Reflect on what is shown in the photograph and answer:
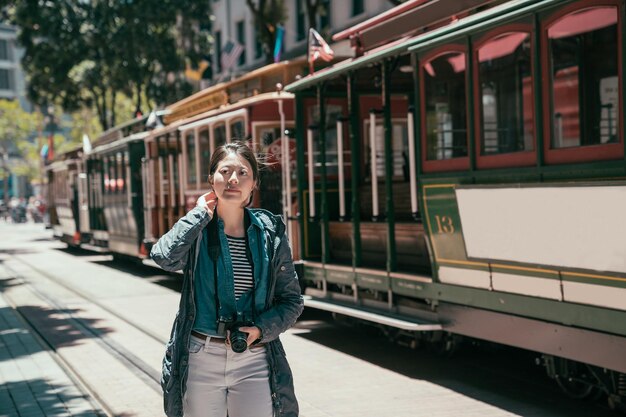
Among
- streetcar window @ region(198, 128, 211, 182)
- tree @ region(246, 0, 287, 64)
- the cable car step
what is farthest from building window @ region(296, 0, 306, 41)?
the cable car step

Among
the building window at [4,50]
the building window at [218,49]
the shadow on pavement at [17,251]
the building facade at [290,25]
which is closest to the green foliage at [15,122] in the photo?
the building window at [4,50]

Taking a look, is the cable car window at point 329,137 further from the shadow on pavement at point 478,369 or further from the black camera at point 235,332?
the black camera at point 235,332

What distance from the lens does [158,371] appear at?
31.2 feet

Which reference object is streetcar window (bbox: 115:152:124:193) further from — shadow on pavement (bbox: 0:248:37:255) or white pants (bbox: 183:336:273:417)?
white pants (bbox: 183:336:273:417)

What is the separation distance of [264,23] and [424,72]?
51.1 feet

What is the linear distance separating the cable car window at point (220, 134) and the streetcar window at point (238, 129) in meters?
0.42

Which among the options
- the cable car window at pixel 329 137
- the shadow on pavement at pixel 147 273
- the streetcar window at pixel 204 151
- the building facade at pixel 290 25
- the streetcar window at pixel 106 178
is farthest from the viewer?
the building facade at pixel 290 25

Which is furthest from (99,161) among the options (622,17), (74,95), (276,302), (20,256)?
(276,302)

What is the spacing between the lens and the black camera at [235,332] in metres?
3.88

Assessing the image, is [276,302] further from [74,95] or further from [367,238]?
[74,95]

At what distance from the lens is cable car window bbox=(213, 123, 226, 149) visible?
48.7ft

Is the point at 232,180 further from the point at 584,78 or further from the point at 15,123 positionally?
the point at 15,123

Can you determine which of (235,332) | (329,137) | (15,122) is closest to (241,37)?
(329,137)

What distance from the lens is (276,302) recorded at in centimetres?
420
